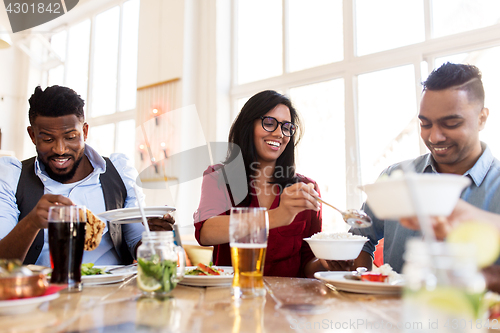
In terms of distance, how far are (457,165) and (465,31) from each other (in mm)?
2079

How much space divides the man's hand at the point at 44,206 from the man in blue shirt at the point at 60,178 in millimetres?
393

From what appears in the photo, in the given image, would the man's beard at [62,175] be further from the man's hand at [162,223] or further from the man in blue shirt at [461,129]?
the man in blue shirt at [461,129]

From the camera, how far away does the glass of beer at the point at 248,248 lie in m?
0.97

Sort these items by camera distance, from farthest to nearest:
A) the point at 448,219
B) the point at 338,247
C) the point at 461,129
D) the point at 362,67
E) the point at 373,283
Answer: the point at 362,67 < the point at 461,129 < the point at 338,247 < the point at 373,283 < the point at 448,219

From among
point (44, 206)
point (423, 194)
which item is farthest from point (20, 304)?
point (423, 194)

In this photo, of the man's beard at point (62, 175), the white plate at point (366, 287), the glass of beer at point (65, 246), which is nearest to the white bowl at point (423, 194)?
the white plate at point (366, 287)

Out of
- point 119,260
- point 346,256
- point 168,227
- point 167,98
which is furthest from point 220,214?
point 167,98

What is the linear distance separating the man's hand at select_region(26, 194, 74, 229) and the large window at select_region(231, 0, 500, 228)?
1.91 m

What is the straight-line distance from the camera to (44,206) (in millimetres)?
1287

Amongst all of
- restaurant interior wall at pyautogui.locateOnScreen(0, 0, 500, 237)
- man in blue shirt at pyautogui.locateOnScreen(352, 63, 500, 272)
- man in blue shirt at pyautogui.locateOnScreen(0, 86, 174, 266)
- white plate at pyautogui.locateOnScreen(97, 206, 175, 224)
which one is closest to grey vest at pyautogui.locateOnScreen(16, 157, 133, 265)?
man in blue shirt at pyautogui.locateOnScreen(0, 86, 174, 266)

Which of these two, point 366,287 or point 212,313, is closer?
point 212,313

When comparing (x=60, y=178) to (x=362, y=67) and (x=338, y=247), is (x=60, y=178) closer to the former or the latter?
(x=338, y=247)

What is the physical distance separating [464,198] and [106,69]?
6184mm

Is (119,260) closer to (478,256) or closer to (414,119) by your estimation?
(478,256)
